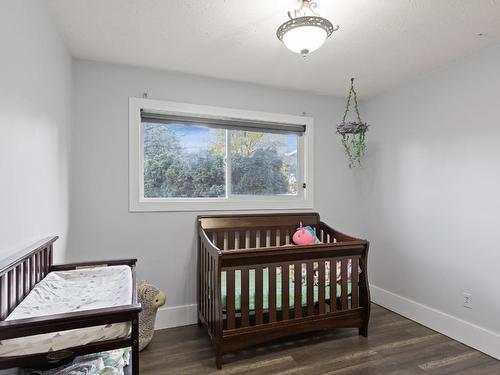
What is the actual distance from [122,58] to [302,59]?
1.50m

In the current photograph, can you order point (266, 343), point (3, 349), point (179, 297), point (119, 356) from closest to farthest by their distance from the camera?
point (3, 349)
point (119, 356)
point (266, 343)
point (179, 297)

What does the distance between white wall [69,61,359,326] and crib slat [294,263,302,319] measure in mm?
1009

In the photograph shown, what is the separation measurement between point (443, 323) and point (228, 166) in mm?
2410

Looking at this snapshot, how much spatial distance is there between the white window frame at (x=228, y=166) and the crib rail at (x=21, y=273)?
0.94 m

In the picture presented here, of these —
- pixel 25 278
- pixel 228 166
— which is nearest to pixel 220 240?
pixel 228 166

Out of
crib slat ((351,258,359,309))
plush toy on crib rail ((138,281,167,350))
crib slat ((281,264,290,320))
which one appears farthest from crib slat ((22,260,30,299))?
crib slat ((351,258,359,309))

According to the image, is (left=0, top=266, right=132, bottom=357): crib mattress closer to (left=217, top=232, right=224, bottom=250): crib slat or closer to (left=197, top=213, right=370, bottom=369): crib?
(left=197, top=213, right=370, bottom=369): crib

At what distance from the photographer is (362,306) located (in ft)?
8.39

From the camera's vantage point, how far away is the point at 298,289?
235 cm

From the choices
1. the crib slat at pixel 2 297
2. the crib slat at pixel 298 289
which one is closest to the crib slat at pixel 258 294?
the crib slat at pixel 298 289

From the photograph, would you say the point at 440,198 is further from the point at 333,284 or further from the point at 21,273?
the point at 21,273

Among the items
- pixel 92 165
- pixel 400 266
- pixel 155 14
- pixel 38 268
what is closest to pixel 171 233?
pixel 92 165

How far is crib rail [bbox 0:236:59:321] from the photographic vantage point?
1221 millimetres

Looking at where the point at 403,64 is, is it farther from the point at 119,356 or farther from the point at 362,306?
the point at 119,356
